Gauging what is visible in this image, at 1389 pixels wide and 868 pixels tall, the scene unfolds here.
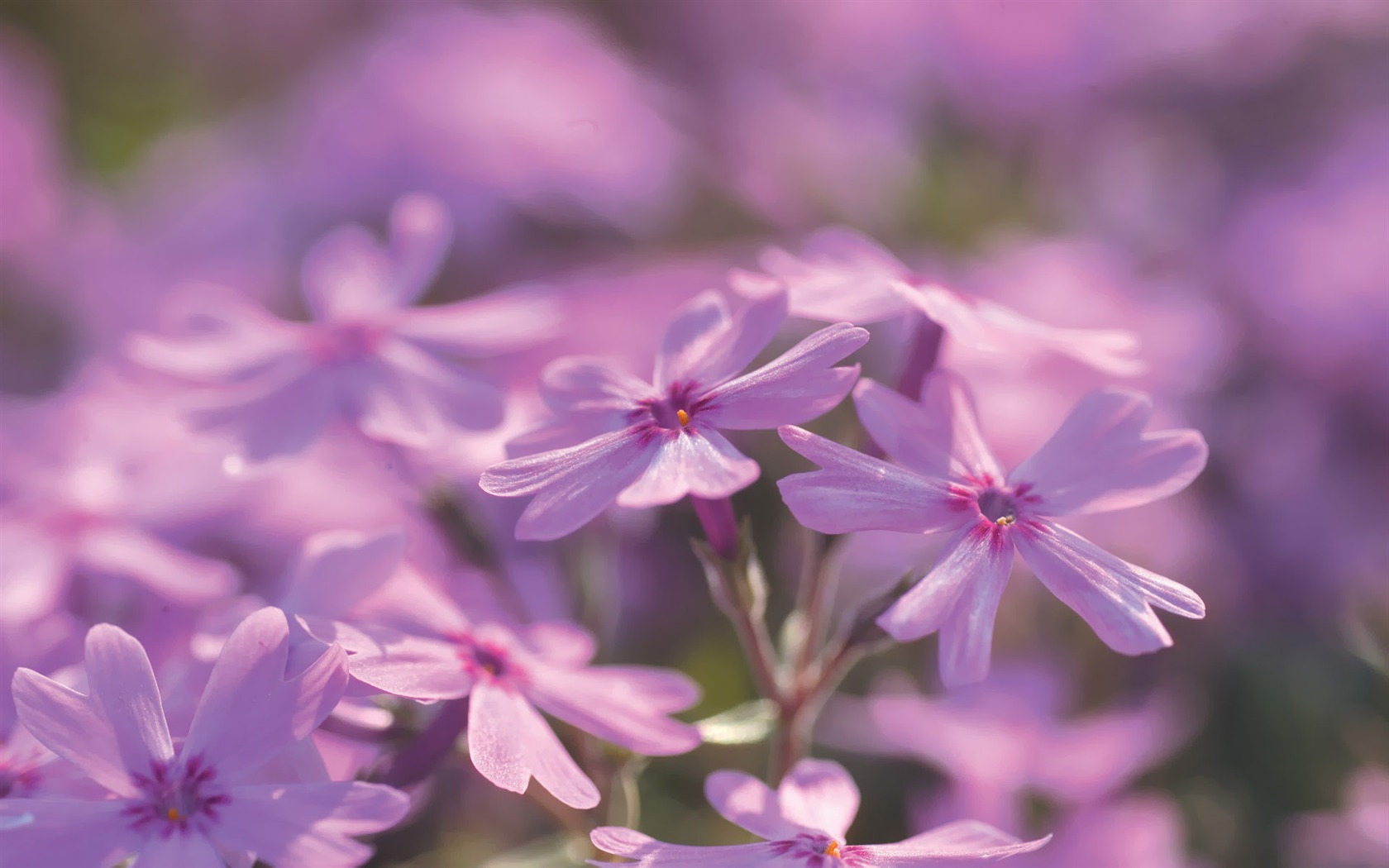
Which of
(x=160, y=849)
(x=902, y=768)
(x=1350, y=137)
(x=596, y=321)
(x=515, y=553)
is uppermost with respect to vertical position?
(x=1350, y=137)

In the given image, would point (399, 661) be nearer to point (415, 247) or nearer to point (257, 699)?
point (257, 699)

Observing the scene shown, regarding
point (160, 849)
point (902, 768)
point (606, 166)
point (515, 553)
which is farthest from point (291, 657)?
point (606, 166)

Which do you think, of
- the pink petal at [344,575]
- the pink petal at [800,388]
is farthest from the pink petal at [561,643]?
the pink petal at [800,388]

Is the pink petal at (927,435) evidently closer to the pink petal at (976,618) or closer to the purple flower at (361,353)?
the pink petal at (976,618)

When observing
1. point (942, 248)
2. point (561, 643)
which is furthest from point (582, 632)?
point (942, 248)

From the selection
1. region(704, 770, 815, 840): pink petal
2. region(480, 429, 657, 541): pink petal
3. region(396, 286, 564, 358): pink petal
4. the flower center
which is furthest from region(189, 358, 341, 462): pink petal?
the flower center

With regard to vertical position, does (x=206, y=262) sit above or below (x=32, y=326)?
below

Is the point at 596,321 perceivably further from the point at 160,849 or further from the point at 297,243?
the point at 160,849

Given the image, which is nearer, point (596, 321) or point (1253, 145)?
point (596, 321)
